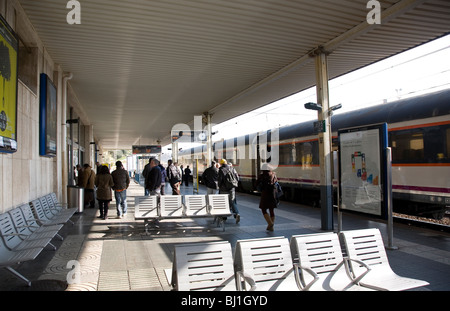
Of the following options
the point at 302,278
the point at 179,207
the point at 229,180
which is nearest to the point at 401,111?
the point at 229,180

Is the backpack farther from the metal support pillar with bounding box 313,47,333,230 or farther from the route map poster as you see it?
the route map poster

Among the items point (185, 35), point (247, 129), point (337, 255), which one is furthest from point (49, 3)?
point (247, 129)

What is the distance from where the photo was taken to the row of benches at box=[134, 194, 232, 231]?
7.54 m

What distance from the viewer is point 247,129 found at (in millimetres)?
24859

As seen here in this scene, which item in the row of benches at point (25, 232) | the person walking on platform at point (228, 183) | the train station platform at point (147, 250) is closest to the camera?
the row of benches at point (25, 232)

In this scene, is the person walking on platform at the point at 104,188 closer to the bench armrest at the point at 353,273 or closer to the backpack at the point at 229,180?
the backpack at the point at 229,180

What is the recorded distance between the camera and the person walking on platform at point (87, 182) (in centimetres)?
1099

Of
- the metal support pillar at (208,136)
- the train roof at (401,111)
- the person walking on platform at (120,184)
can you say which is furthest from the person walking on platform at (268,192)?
the metal support pillar at (208,136)

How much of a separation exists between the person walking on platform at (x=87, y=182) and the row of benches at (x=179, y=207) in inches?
166

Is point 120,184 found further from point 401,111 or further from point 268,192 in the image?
point 401,111

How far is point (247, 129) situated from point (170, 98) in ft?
40.3

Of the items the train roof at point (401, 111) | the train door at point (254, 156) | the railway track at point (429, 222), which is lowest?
the railway track at point (429, 222)

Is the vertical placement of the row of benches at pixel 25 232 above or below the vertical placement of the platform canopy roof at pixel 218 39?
below

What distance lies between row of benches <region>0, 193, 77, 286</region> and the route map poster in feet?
17.7
